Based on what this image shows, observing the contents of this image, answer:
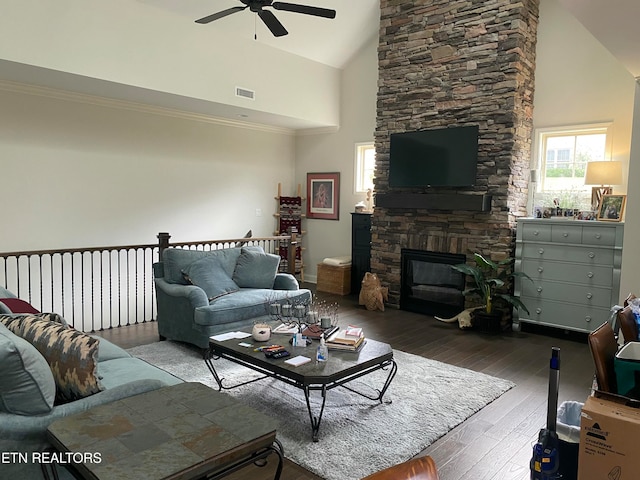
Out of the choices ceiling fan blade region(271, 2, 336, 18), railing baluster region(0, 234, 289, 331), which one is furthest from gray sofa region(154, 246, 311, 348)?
ceiling fan blade region(271, 2, 336, 18)

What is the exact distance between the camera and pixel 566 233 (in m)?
5.12

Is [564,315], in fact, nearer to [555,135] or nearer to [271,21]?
[555,135]

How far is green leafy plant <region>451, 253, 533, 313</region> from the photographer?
213 inches

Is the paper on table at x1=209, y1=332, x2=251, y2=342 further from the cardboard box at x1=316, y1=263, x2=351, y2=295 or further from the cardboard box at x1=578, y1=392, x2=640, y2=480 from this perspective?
the cardboard box at x1=316, y1=263, x2=351, y2=295

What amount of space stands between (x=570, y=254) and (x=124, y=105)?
5.87 m

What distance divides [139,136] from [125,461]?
18.7 ft

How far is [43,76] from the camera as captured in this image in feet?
15.9

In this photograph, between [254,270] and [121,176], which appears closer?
[254,270]

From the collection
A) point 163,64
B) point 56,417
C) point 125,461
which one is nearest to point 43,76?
point 163,64

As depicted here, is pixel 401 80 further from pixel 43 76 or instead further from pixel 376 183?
pixel 43 76

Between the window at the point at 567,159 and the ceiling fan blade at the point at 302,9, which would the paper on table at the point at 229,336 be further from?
the window at the point at 567,159

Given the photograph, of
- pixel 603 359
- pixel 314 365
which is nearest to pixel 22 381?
pixel 314 365

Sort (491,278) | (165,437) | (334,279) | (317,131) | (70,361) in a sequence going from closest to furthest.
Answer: (165,437)
(70,361)
(491,278)
(334,279)
(317,131)

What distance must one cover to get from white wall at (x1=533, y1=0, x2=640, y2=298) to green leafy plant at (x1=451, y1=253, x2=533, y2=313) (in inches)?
58.5
